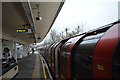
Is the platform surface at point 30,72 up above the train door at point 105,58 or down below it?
below

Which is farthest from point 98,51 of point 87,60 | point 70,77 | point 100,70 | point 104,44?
point 70,77

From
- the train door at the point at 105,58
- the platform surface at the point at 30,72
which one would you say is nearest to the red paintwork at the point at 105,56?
the train door at the point at 105,58

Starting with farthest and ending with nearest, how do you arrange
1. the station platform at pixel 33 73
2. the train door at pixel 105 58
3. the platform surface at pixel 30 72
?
the platform surface at pixel 30 72
the station platform at pixel 33 73
the train door at pixel 105 58

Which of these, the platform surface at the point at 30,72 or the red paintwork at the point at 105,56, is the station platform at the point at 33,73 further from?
the red paintwork at the point at 105,56

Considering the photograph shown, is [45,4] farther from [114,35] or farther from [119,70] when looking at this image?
[119,70]

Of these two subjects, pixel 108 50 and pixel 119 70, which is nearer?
pixel 119 70

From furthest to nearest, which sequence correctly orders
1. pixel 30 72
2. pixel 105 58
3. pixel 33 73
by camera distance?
pixel 30 72 < pixel 33 73 < pixel 105 58

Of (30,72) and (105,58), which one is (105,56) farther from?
(30,72)

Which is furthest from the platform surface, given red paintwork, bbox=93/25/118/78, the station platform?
red paintwork, bbox=93/25/118/78

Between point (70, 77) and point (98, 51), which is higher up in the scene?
point (98, 51)

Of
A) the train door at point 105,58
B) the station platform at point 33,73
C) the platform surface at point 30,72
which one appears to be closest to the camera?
the train door at point 105,58

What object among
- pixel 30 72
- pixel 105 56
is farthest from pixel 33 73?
pixel 105 56

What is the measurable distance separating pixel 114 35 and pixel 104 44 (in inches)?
6.9

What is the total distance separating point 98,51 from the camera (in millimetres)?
2191
